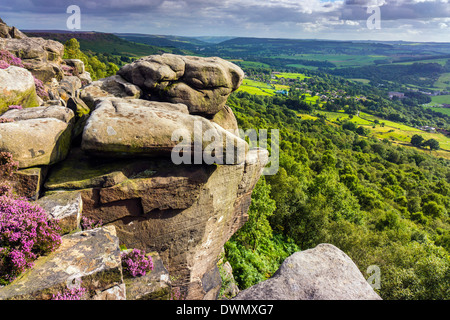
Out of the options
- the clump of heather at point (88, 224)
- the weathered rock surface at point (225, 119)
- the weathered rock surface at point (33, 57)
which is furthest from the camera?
the weathered rock surface at point (33, 57)

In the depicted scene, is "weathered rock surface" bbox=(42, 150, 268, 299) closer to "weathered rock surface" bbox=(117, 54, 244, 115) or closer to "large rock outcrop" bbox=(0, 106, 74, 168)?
"large rock outcrop" bbox=(0, 106, 74, 168)

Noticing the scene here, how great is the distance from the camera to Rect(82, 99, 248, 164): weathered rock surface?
12016mm

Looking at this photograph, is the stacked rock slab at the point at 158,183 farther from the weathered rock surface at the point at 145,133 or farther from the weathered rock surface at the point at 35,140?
the weathered rock surface at the point at 35,140

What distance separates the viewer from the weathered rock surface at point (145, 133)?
12.0 meters

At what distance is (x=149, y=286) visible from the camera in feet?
32.1

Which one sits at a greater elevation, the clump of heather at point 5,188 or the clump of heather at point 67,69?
the clump of heather at point 67,69

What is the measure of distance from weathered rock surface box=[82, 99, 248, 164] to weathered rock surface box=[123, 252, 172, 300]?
223 inches

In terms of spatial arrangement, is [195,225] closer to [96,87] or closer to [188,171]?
[188,171]

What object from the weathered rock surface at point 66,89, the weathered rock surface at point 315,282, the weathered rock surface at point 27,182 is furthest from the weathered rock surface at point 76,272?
the weathered rock surface at point 66,89

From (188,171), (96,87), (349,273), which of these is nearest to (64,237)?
(188,171)

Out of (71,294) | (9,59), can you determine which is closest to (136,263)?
(71,294)

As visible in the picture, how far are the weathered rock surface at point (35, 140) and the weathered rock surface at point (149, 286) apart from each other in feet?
21.3

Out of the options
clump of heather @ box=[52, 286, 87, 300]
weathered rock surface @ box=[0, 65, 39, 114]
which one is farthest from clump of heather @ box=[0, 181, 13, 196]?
weathered rock surface @ box=[0, 65, 39, 114]

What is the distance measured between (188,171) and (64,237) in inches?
249
